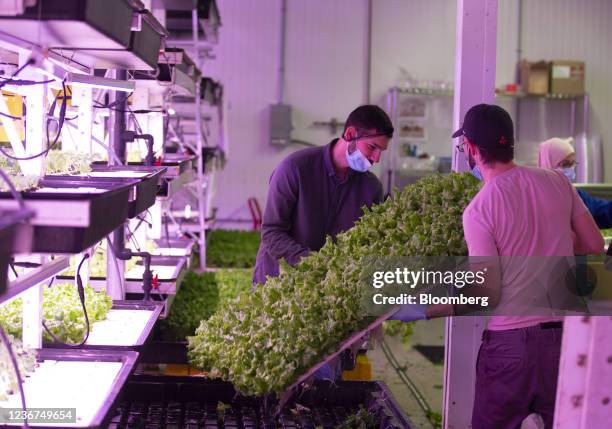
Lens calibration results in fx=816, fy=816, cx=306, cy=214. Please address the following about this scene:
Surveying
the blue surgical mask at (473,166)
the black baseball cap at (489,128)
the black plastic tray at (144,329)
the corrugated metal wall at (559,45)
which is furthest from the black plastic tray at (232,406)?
the corrugated metal wall at (559,45)

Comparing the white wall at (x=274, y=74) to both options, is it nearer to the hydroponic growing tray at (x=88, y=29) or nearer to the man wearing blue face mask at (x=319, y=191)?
the man wearing blue face mask at (x=319, y=191)

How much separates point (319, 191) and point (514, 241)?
1.61 meters

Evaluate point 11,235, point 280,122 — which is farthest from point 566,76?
point 11,235

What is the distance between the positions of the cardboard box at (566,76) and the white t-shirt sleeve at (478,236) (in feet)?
32.7

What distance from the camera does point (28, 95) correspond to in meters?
2.96

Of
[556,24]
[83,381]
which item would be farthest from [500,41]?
[83,381]

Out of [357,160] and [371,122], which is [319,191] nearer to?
[357,160]

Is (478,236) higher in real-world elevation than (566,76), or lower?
lower

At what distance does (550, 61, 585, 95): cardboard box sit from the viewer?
12250 millimetres

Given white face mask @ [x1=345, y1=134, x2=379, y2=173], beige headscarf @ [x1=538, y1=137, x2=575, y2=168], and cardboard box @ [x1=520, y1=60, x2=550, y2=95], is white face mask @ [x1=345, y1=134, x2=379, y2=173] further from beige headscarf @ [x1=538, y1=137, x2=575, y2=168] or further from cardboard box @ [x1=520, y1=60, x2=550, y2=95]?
cardboard box @ [x1=520, y1=60, x2=550, y2=95]

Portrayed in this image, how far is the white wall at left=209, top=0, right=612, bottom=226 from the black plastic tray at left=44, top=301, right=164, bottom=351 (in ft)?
28.5

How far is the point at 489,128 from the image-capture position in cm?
305

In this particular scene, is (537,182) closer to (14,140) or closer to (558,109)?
(14,140)

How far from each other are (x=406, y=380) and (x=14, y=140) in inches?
204
